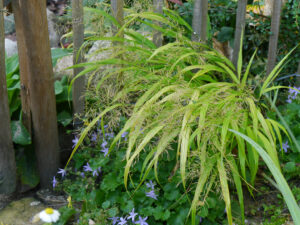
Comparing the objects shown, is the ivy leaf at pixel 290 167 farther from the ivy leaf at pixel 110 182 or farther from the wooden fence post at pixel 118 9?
the wooden fence post at pixel 118 9

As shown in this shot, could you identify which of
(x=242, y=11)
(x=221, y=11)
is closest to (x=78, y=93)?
(x=242, y=11)

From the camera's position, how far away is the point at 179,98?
1960 mm

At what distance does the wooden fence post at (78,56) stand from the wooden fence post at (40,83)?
175 mm

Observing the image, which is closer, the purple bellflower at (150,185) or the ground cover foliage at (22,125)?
the purple bellflower at (150,185)

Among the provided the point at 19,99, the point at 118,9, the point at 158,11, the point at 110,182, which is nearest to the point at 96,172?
the point at 110,182

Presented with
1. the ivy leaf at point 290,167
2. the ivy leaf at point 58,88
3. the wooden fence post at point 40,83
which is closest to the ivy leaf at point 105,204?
the wooden fence post at point 40,83

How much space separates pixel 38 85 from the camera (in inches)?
86.1

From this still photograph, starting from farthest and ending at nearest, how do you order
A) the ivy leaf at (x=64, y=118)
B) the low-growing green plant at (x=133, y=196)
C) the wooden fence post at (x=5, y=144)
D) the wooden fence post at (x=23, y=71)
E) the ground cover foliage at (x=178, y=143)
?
the ivy leaf at (x=64, y=118) < the wooden fence post at (x=23, y=71) < the wooden fence post at (x=5, y=144) < the low-growing green plant at (x=133, y=196) < the ground cover foliage at (x=178, y=143)

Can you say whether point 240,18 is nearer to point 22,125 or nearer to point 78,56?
point 78,56

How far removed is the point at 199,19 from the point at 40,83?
113 cm

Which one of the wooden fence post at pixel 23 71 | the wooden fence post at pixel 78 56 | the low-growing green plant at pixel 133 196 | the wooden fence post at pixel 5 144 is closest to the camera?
the low-growing green plant at pixel 133 196

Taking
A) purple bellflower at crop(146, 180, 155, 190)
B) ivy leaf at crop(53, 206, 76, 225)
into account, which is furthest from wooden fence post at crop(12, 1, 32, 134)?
purple bellflower at crop(146, 180, 155, 190)

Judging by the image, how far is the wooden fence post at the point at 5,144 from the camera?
2.03 metres

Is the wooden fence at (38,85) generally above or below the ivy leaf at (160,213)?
above
